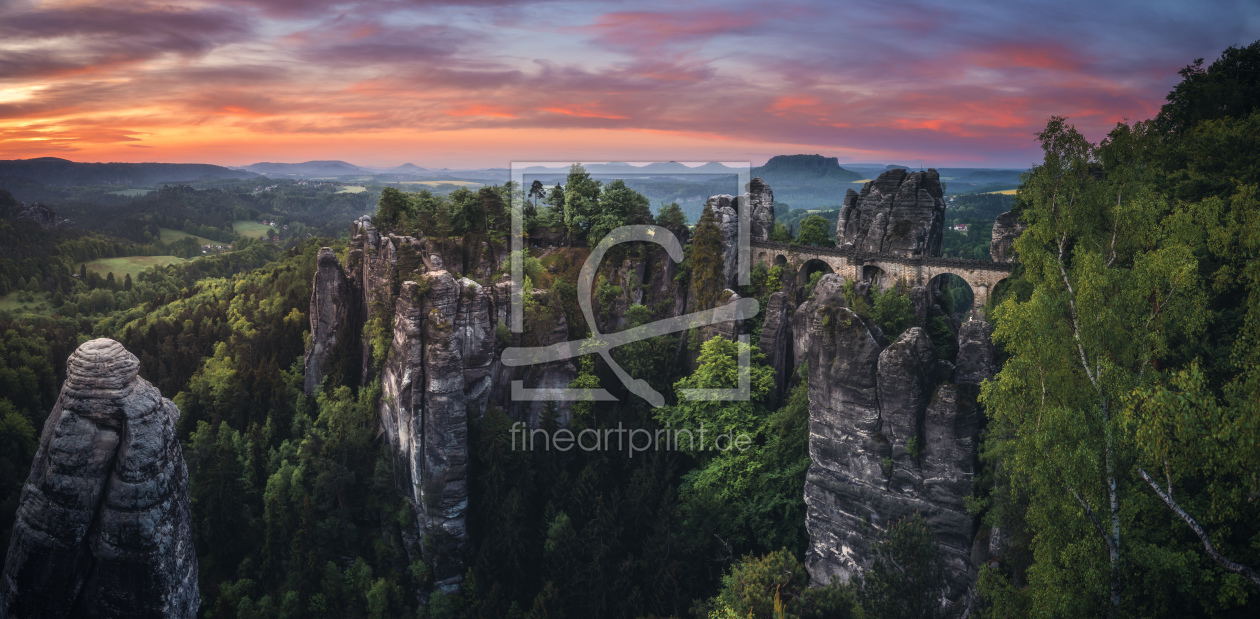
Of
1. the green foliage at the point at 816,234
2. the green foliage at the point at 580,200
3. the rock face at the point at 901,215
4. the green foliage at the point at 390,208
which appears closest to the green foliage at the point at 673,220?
the green foliage at the point at 580,200

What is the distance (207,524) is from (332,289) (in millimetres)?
16100

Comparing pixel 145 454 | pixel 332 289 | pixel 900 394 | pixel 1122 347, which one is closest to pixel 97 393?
pixel 145 454

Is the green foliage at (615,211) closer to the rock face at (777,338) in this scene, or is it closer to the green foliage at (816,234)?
the rock face at (777,338)

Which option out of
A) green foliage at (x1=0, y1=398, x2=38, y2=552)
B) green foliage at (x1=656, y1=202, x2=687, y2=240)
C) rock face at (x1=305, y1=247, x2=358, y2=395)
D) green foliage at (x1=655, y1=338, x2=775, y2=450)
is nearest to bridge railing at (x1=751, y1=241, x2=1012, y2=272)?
green foliage at (x1=656, y1=202, x2=687, y2=240)

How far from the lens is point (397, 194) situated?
44.0 meters

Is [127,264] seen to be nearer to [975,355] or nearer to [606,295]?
[606,295]

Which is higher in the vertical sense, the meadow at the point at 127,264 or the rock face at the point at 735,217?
the rock face at the point at 735,217

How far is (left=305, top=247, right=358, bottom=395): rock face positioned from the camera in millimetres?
41281

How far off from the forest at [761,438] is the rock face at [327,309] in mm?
1880

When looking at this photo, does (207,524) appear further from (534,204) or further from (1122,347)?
(1122,347)

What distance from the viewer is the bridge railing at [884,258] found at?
4438 centimetres

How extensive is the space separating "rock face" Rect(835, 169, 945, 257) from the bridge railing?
2.32 feet

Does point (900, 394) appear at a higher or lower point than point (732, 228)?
lower

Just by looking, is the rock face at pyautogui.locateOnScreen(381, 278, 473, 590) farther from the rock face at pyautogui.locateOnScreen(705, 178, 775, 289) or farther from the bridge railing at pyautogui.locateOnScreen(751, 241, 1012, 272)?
the bridge railing at pyautogui.locateOnScreen(751, 241, 1012, 272)
